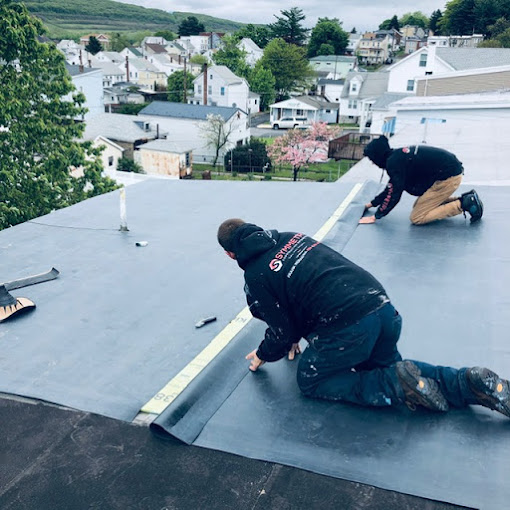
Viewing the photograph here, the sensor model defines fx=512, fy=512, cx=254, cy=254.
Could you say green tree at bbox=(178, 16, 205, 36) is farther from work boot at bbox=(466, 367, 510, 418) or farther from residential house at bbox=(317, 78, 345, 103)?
work boot at bbox=(466, 367, 510, 418)

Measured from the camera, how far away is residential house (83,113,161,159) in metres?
33.4

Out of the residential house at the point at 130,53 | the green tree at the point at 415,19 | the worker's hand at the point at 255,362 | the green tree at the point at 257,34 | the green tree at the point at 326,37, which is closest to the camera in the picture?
the worker's hand at the point at 255,362

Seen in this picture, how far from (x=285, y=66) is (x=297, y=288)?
62454mm

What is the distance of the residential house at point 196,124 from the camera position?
3728 centimetres

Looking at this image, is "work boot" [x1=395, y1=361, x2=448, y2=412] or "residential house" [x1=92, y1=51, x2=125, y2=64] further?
"residential house" [x1=92, y1=51, x2=125, y2=64]

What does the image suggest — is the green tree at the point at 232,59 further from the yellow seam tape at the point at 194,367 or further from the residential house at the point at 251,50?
the yellow seam tape at the point at 194,367

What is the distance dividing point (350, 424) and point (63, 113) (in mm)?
13151

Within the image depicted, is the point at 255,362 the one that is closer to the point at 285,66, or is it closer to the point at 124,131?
the point at 124,131

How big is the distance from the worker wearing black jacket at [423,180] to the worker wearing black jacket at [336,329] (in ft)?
9.47

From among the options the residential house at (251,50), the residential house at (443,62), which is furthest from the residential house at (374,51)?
the residential house at (443,62)

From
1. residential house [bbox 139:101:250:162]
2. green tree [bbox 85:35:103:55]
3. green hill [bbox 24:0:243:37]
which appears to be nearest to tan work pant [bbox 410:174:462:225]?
residential house [bbox 139:101:250:162]

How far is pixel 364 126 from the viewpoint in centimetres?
4603

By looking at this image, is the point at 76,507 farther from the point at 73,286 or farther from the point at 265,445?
the point at 73,286

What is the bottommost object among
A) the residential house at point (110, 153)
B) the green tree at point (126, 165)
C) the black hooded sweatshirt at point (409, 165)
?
the green tree at point (126, 165)
